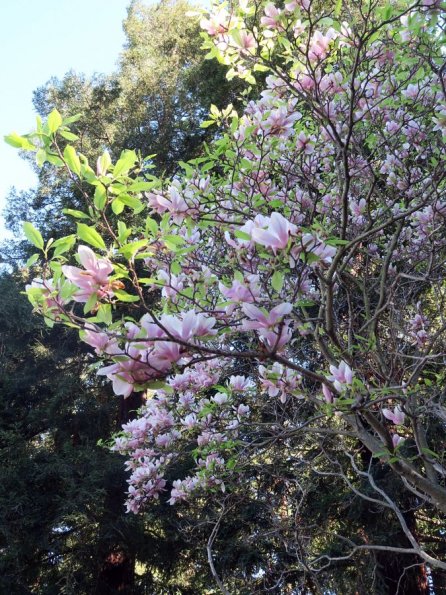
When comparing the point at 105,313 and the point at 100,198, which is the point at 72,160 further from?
the point at 105,313


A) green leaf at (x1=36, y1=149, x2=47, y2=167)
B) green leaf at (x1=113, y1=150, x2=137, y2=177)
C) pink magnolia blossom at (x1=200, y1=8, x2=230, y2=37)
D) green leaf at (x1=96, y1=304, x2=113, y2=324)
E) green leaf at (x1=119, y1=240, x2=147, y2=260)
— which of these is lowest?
green leaf at (x1=96, y1=304, x2=113, y2=324)

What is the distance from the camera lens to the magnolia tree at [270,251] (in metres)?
1.03

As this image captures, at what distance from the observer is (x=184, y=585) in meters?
5.95

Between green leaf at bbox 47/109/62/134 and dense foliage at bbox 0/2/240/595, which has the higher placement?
dense foliage at bbox 0/2/240/595

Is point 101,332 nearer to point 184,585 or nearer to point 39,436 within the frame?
point 184,585

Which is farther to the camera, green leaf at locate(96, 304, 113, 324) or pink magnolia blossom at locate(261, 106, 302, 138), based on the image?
pink magnolia blossom at locate(261, 106, 302, 138)

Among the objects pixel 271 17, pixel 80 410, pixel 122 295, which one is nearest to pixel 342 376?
pixel 122 295

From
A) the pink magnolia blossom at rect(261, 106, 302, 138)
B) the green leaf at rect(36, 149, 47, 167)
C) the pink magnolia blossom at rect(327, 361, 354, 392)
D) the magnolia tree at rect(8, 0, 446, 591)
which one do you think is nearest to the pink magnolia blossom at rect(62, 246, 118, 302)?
the magnolia tree at rect(8, 0, 446, 591)

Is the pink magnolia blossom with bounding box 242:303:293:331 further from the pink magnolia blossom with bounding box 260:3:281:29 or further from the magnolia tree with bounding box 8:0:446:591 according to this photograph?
the pink magnolia blossom with bounding box 260:3:281:29

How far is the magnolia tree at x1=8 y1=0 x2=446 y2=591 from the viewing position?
→ 1.03 m

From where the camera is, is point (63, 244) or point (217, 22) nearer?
point (63, 244)

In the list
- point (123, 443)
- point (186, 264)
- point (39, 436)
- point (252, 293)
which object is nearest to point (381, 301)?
point (186, 264)

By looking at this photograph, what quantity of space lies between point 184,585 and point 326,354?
5.06m

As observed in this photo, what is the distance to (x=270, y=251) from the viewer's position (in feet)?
3.64
